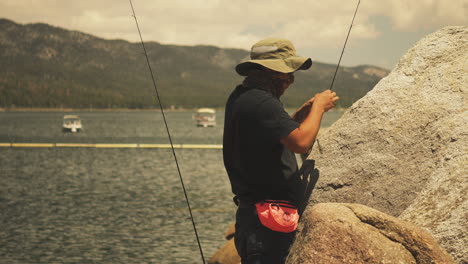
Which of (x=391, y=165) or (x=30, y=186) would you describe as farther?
(x=30, y=186)

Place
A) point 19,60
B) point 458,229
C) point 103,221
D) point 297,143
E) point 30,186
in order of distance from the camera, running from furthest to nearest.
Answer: point 19,60
point 30,186
point 103,221
point 458,229
point 297,143

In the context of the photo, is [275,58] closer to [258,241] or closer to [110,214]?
[258,241]

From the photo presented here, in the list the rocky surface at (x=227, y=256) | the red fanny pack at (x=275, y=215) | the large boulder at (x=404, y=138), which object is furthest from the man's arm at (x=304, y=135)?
the rocky surface at (x=227, y=256)

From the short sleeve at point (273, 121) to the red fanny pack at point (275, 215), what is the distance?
1.52ft

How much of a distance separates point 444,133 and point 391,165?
1.87 ft

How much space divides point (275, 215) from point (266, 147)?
0.45 meters

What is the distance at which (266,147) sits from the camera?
3.59m

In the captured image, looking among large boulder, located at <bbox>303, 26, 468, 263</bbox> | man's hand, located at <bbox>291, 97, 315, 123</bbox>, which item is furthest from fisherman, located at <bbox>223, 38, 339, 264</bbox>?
large boulder, located at <bbox>303, 26, 468, 263</bbox>

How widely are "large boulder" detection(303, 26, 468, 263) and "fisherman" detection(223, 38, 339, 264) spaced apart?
5.34 feet

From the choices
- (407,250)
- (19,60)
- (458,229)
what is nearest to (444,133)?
(458,229)

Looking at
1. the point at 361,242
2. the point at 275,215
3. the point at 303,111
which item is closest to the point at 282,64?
the point at 303,111

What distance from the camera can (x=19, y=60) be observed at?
199750 mm

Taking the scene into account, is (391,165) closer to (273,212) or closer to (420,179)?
(420,179)

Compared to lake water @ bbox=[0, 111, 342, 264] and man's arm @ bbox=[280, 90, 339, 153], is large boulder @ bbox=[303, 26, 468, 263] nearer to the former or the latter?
man's arm @ bbox=[280, 90, 339, 153]
